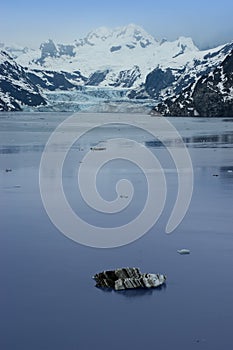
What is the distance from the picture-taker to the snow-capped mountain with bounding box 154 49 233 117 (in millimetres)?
113188

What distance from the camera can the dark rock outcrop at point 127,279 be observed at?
8367mm

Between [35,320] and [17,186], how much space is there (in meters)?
10.3

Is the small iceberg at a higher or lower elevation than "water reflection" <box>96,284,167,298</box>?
higher

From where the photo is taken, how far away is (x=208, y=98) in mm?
114938

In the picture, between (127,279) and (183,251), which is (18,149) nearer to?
(183,251)

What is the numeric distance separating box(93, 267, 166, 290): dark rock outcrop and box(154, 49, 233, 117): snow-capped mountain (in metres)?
104

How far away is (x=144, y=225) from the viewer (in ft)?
40.1

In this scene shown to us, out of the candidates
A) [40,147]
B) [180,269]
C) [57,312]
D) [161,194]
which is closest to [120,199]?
[161,194]

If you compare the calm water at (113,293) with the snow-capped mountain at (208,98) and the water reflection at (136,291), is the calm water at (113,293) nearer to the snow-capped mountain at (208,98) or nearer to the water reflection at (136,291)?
the water reflection at (136,291)

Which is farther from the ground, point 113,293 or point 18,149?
point 18,149

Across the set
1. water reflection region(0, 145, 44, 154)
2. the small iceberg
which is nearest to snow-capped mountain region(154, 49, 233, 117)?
water reflection region(0, 145, 44, 154)

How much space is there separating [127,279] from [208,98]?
109 metres

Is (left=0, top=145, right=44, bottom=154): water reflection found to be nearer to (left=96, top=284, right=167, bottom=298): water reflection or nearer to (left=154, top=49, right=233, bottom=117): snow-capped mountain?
(left=96, top=284, right=167, bottom=298): water reflection

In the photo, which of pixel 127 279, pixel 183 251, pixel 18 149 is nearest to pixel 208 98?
pixel 18 149
